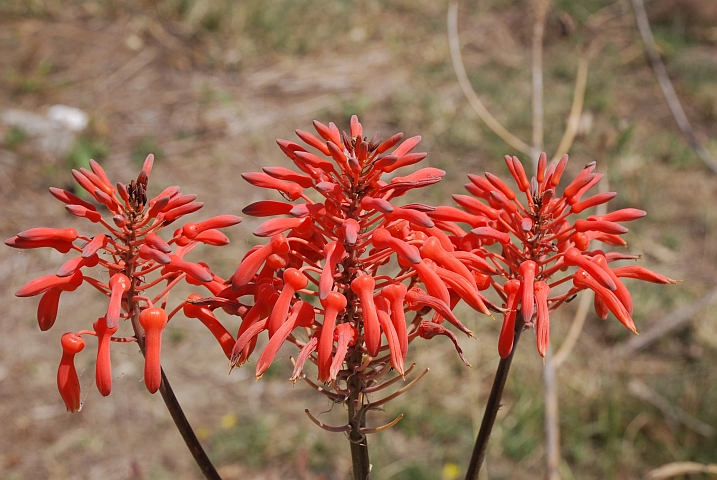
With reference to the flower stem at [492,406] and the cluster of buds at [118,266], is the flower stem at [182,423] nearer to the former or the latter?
the cluster of buds at [118,266]

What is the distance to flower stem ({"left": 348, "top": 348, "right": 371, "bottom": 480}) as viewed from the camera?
185 centimetres

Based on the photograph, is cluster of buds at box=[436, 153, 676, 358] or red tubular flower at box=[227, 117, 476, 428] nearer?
red tubular flower at box=[227, 117, 476, 428]

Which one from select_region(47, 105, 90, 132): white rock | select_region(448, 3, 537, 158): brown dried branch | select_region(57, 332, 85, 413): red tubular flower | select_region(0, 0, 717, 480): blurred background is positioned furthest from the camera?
select_region(47, 105, 90, 132): white rock

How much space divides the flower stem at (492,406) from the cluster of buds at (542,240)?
99mm

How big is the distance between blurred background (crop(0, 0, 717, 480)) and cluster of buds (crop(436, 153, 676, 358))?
2.69 ft

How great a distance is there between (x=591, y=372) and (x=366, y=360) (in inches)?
150

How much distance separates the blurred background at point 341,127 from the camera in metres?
4.79

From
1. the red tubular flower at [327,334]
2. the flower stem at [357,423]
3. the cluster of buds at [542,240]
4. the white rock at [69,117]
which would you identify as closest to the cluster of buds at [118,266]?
the red tubular flower at [327,334]

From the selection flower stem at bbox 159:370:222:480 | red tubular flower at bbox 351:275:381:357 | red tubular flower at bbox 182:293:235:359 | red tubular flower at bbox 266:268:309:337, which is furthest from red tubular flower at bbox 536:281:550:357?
flower stem at bbox 159:370:222:480

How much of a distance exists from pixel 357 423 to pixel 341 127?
19.3 feet

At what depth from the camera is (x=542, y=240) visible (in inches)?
72.3

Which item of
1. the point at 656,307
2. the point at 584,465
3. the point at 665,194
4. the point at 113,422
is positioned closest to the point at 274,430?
the point at 113,422

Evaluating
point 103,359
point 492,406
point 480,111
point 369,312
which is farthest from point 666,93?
point 103,359

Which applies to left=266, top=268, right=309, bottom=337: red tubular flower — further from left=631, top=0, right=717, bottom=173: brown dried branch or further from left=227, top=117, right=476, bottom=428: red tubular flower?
left=631, top=0, right=717, bottom=173: brown dried branch
